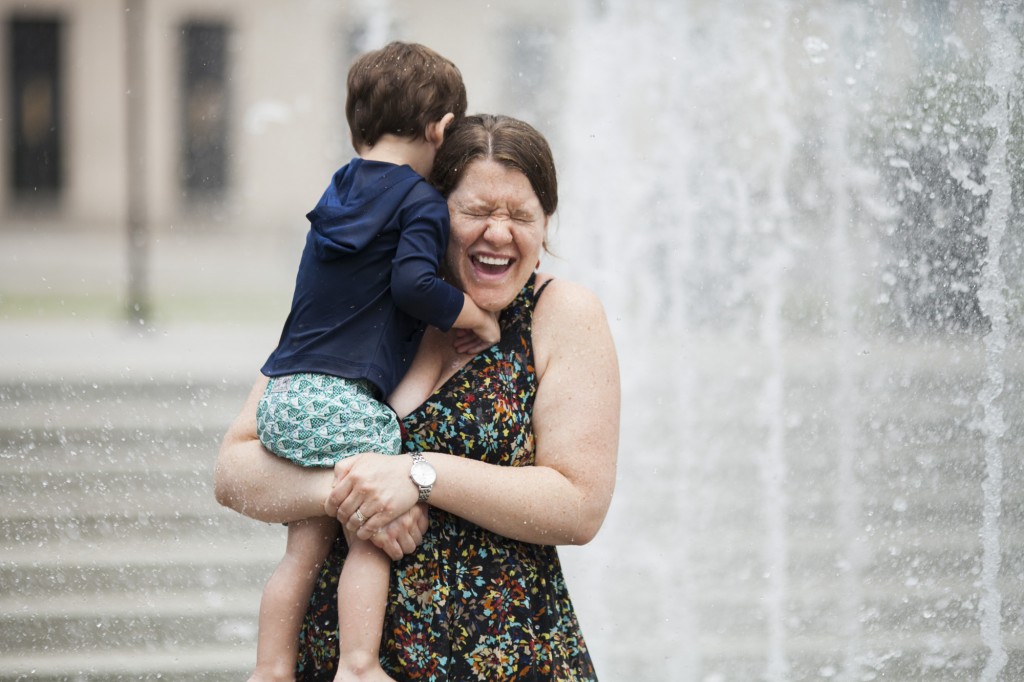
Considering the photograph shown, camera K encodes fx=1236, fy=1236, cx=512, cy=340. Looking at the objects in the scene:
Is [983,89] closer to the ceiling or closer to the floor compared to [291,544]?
closer to the ceiling

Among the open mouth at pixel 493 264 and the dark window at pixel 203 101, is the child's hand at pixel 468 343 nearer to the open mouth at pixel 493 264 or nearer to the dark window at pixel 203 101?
the open mouth at pixel 493 264

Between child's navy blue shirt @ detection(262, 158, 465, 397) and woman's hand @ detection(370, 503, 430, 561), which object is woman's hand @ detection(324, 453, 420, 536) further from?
child's navy blue shirt @ detection(262, 158, 465, 397)

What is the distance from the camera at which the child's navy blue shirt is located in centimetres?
222

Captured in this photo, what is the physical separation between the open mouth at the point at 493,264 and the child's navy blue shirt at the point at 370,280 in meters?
0.09

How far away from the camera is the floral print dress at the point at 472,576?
2.27m

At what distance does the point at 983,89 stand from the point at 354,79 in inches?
132

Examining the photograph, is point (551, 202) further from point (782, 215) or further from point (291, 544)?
point (782, 215)

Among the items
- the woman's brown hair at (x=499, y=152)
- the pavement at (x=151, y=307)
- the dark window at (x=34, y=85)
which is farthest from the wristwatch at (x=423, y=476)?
the dark window at (x=34, y=85)

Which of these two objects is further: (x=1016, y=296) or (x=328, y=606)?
(x=1016, y=296)

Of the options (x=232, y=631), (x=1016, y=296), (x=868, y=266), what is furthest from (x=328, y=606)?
(x=868, y=266)

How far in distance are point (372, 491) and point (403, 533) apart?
0.35 ft

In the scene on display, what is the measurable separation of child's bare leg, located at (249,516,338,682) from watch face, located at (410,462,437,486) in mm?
272

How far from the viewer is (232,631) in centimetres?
489

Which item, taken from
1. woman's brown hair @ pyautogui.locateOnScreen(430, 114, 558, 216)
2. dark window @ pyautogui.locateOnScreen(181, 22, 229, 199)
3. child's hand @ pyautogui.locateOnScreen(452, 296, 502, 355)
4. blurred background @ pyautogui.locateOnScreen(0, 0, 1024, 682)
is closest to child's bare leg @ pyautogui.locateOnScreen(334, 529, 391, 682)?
child's hand @ pyautogui.locateOnScreen(452, 296, 502, 355)
